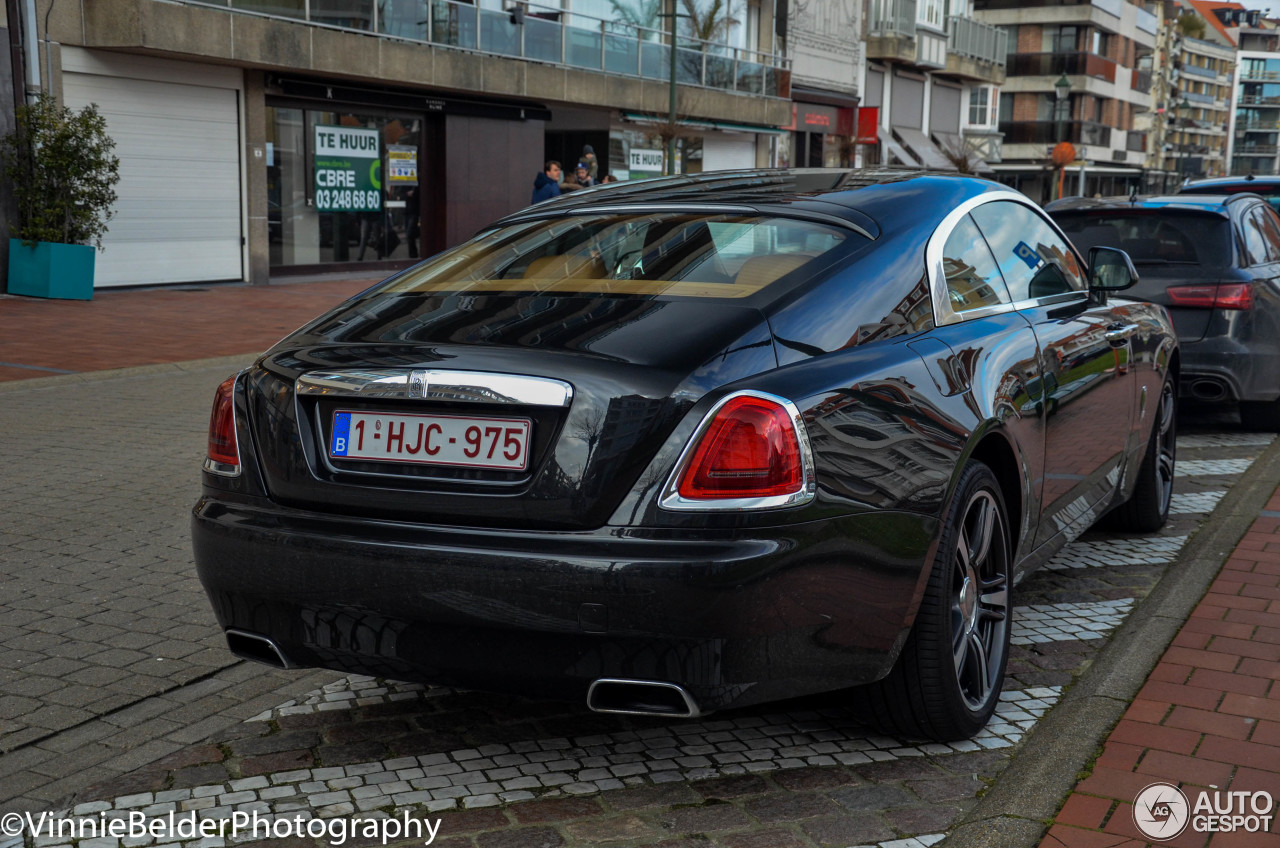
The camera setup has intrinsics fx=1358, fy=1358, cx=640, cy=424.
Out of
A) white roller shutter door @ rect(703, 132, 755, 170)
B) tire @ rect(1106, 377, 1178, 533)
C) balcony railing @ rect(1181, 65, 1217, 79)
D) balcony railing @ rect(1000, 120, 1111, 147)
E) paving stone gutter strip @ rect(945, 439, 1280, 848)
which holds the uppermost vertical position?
balcony railing @ rect(1181, 65, 1217, 79)

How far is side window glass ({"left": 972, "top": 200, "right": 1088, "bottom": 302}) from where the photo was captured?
4.32m

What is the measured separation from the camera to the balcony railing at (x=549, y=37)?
21.9m

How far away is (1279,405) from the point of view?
888 cm

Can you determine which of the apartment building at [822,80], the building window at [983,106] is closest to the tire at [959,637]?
the apartment building at [822,80]

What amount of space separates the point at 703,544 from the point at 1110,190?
9285 centimetres

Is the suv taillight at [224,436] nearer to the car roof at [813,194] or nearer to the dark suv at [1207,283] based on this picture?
the car roof at [813,194]

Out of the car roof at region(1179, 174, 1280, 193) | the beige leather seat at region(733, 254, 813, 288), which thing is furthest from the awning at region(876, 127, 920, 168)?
the beige leather seat at region(733, 254, 813, 288)

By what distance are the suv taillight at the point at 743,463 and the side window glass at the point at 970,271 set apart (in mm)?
1137

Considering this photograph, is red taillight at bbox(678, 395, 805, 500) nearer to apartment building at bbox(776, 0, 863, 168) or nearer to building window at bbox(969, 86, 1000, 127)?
apartment building at bbox(776, 0, 863, 168)

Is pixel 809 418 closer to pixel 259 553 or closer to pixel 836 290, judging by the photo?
pixel 836 290

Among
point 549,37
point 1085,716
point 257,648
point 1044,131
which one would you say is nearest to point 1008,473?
point 1085,716

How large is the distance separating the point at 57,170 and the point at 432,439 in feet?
50.7

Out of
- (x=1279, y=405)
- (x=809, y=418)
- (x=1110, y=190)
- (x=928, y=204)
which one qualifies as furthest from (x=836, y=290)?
(x=1110, y=190)

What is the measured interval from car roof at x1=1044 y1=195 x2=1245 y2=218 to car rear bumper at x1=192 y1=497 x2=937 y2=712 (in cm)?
585
